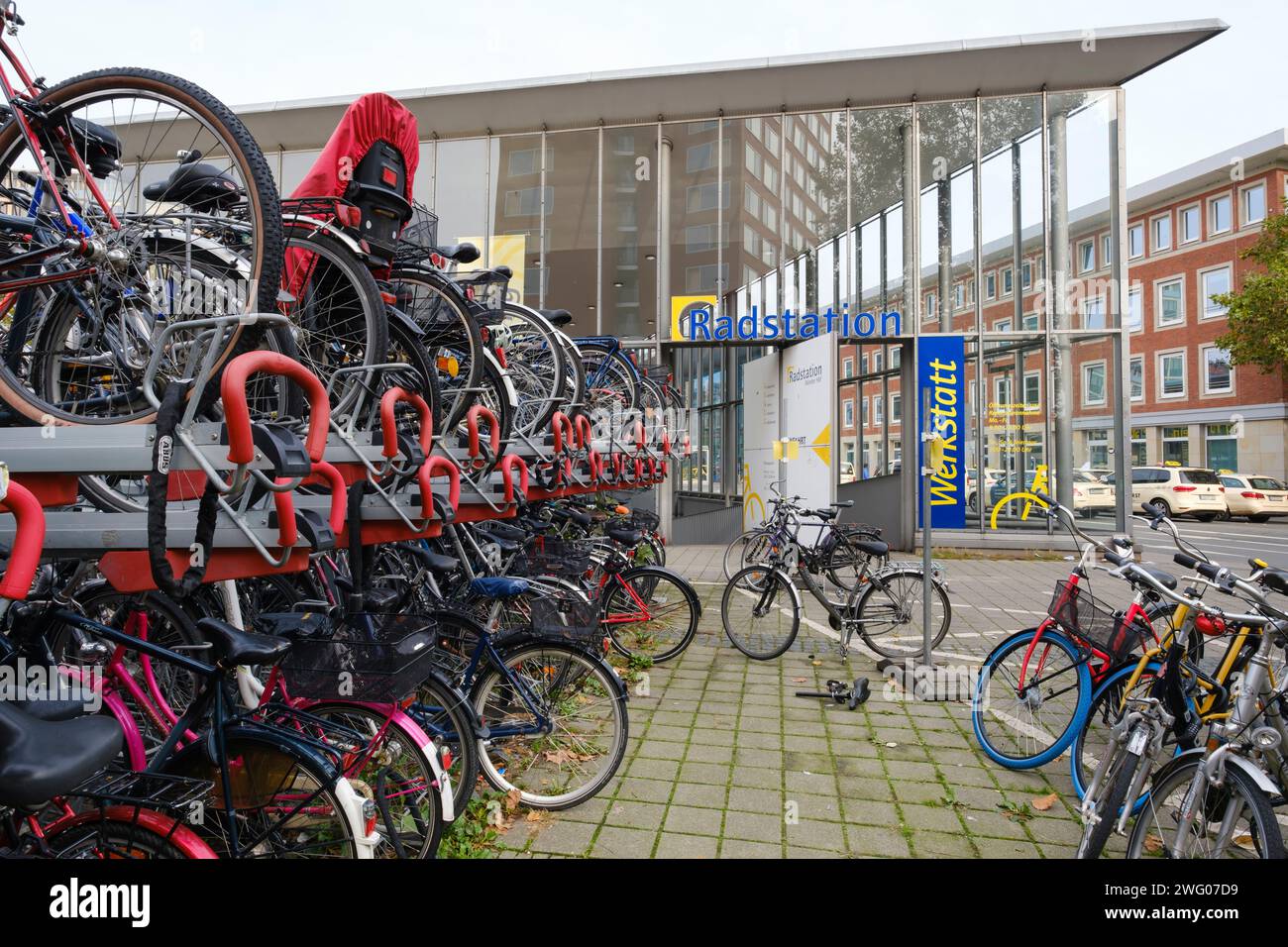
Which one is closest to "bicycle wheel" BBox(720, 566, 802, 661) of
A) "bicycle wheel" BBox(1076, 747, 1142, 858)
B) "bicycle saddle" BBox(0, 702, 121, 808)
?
"bicycle wheel" BBox(1076, 747, 1142, 858)

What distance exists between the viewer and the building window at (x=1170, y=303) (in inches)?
1029

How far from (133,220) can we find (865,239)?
37.6 ft

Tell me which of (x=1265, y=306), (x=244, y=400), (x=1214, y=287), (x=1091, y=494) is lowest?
(x=1091, y=494)

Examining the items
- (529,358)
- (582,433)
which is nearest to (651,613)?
(582,433)

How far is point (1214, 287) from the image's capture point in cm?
2500

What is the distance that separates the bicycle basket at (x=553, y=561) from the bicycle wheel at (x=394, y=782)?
81.0 inches

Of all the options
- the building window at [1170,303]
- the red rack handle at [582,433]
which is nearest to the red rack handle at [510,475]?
the red rack handle at [582,433]

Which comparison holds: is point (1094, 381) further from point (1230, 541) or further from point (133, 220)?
point (133, 220)

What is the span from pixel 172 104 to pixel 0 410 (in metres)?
1.21

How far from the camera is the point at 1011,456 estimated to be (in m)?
11.8

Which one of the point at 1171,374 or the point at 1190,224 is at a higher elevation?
the point at 1190,224

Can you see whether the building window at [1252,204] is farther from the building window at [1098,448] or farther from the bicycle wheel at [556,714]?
the bicycle wheel at [556,714]

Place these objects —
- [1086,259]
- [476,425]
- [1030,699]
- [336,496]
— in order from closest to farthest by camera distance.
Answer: [336,496]
[476,425]
[1030,699]
[1086,259]

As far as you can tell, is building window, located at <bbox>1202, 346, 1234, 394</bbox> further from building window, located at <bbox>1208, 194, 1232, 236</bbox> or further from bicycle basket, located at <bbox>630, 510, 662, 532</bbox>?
bicycle basket, located at <bbox>630, 510, 662, 532</bbox>
